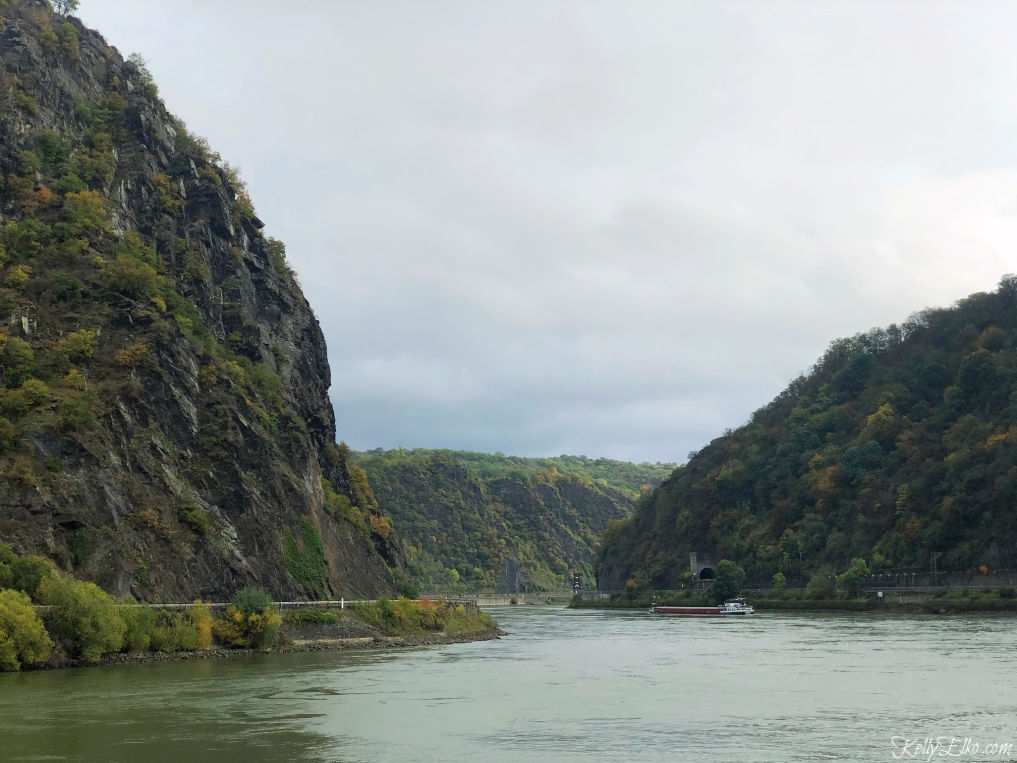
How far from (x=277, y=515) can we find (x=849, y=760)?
232 ft

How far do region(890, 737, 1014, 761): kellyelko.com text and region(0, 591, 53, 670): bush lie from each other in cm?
4881

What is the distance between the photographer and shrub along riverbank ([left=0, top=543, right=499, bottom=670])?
61812mm

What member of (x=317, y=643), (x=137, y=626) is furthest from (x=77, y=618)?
(x=317, y=643)

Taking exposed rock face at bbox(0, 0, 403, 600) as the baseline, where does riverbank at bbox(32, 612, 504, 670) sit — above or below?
below

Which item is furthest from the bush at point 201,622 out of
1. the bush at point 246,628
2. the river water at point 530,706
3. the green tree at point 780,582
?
the green tree at point 780,582

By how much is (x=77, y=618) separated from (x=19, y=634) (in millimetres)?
4489

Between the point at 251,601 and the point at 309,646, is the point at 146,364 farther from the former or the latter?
the point at 309,646

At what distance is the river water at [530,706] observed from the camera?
38.4m

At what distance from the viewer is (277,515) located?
97500 mm

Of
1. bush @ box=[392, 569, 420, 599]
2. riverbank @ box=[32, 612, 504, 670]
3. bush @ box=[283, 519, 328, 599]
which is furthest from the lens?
bush @ box=[392, 569, 420, 599]

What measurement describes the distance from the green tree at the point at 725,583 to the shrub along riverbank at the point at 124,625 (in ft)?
314

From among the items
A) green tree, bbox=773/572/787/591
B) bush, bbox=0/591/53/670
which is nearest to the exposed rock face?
bush, bbox=0/591/53/670

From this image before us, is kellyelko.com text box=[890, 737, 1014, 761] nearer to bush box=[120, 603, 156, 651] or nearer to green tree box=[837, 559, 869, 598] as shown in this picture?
bush box=[120, 603, 156, 651]

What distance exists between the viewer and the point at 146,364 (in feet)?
299
